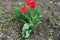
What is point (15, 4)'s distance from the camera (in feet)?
17.4

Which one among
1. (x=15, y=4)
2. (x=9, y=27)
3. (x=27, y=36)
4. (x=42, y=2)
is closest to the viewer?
(x=27, y=36)

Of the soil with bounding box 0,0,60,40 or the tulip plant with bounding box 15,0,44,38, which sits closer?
the tulip plant with bounding box 15,0,44,38

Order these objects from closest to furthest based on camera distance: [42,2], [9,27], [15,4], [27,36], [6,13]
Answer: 1. [27,36]
2. [9,27]
3. [6,13]
4. [15,4]
5. [42,2]

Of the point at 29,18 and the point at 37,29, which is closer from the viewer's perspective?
the point at 29,18

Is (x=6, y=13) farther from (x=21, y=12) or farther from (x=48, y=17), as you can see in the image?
(x=48, y=17)

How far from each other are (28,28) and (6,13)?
0.90 m

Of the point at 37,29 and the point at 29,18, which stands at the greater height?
the point at 29,18

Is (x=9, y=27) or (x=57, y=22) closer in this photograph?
(x=9, y=27)

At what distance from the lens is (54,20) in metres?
5.03

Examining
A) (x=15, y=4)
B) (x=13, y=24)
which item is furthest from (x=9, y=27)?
(x=15, y=4)

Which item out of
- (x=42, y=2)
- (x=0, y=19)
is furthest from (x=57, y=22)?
(x=0, y=19)

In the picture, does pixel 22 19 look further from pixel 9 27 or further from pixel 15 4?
pixel 15 4

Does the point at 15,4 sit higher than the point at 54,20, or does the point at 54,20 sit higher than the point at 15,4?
the point at 15,4

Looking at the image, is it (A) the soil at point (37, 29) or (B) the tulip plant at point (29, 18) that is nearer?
(B) the tulip plant at point (29, 18)
